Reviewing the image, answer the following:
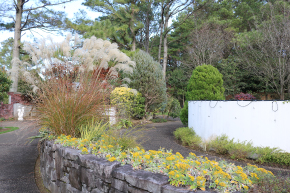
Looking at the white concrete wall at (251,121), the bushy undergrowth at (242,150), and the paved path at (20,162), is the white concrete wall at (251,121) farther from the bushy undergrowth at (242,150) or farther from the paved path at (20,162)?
the paved path at (20,162)

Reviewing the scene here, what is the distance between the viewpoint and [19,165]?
3895 mm

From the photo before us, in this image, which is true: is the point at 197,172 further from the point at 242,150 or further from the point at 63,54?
the point at 63,54

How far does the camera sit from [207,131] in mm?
5121

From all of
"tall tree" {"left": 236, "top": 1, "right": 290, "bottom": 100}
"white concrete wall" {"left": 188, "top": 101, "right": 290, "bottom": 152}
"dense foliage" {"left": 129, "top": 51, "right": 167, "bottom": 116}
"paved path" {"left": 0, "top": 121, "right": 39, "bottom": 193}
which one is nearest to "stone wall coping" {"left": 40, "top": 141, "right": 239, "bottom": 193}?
"paved path" {"left": 0, "top": 121, "right": 39, "bottom": 193}

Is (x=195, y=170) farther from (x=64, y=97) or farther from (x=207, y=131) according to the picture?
(x=207, y=131)

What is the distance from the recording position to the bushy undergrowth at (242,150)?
379cm

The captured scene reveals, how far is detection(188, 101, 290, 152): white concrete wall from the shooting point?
12.8ft

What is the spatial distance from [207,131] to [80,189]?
3.66 meters

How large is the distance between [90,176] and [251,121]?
11.6 feet

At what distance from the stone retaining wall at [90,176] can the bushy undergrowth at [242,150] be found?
307 centimetres

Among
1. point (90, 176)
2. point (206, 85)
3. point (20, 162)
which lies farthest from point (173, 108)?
point (90, 176)

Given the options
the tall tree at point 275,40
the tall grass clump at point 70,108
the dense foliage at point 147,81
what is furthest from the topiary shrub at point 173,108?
the tall grass clump at point 70,108

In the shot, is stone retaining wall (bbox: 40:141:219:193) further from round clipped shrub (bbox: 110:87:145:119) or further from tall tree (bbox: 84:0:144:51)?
tall tree (bbox: 84:0:144:51)

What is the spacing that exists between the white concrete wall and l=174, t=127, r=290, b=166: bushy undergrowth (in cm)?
13
